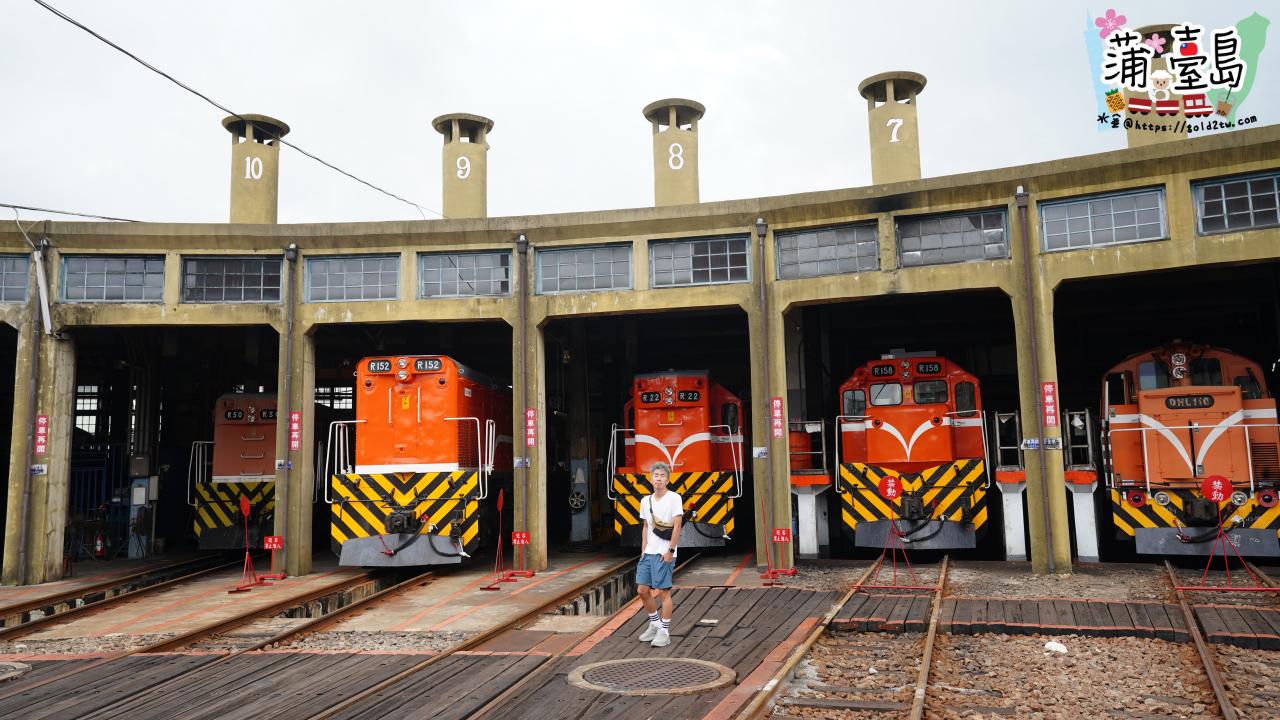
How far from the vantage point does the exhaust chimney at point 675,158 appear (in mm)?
16453

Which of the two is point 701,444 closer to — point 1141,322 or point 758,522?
point 758,522

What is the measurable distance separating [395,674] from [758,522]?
702 centimetres

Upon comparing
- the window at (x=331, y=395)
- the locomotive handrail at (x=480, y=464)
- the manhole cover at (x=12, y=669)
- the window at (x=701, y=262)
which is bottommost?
the manhole cover at (x=12, y=669)

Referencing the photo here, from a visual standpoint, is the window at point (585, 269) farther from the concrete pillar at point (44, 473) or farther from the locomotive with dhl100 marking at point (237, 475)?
the concrete pillar at point (44, 473)

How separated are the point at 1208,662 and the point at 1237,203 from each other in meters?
6.99

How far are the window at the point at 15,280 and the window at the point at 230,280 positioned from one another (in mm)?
2400

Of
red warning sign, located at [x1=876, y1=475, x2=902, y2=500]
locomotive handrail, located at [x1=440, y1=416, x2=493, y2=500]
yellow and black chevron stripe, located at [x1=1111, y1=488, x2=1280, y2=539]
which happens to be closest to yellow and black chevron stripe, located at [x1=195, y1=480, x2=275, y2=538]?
locomotive handrail, located at [x1=440, y1=416, x2=493, y2=500]

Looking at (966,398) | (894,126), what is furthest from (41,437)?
(894,126)

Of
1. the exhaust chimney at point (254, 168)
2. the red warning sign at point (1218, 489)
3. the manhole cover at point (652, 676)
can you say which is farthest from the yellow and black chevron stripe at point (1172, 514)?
the exhaust chimney at point (254, 168)

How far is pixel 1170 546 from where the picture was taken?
12078 mm

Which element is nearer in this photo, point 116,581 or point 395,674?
point 395,674

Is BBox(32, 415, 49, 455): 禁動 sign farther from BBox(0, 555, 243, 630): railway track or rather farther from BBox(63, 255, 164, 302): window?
BBox(0, 555, 243, 630): railway track

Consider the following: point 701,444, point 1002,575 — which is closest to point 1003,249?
point 1002,575

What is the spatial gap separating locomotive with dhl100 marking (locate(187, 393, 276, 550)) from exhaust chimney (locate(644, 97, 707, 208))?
8.45m
